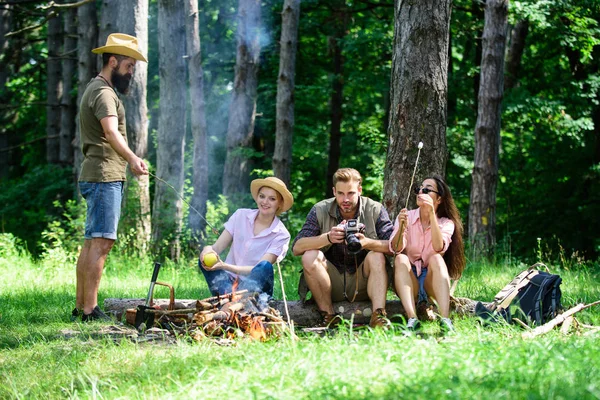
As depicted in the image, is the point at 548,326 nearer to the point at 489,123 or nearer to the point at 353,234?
the point at 353,234

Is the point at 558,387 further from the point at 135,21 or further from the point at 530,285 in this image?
the point at 135,21

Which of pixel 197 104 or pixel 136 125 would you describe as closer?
pixel 136 125

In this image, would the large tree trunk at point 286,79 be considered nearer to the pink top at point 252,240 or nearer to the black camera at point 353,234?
the pink top at point 252,240

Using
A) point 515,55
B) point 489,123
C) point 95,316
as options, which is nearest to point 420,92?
point 95,316

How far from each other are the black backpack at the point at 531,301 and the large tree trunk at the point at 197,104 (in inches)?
372

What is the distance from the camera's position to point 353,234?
5.75 metres

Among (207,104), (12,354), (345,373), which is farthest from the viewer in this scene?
(207,104)

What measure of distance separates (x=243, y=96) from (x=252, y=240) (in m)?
12.4

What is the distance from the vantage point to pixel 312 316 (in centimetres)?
613

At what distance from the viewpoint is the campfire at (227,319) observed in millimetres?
5254

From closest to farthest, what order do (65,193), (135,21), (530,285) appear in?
Answer: (530,285)
(135,21)
(65,193)

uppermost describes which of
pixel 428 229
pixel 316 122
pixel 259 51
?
pixel 259 51

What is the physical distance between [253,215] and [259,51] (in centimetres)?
1279

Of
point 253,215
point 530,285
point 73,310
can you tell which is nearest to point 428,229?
point 530,285
